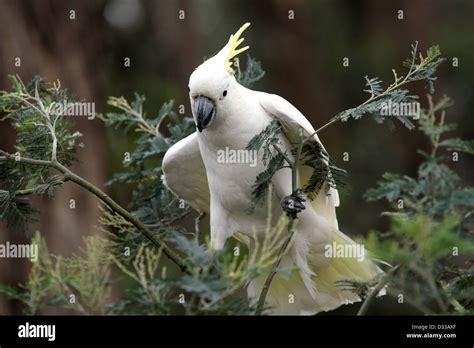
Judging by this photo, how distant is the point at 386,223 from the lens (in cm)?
714

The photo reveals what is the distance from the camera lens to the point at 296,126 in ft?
11.1

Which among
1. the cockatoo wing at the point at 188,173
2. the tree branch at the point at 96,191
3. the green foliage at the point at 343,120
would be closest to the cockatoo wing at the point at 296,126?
the green foliage at the point at 343,120

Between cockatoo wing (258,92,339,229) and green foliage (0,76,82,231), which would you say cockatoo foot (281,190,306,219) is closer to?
cockatoo wing (258,92,339,229)

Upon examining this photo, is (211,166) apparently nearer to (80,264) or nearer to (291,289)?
(291,289)

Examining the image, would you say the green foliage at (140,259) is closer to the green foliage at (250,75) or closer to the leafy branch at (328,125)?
the green foliage at (250,75)

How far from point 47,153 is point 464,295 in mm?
1592

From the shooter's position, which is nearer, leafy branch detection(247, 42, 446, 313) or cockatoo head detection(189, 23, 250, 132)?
leafy branch detection(247, 42, 446, 313)

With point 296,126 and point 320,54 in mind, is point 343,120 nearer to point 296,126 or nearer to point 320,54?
point 296,126
